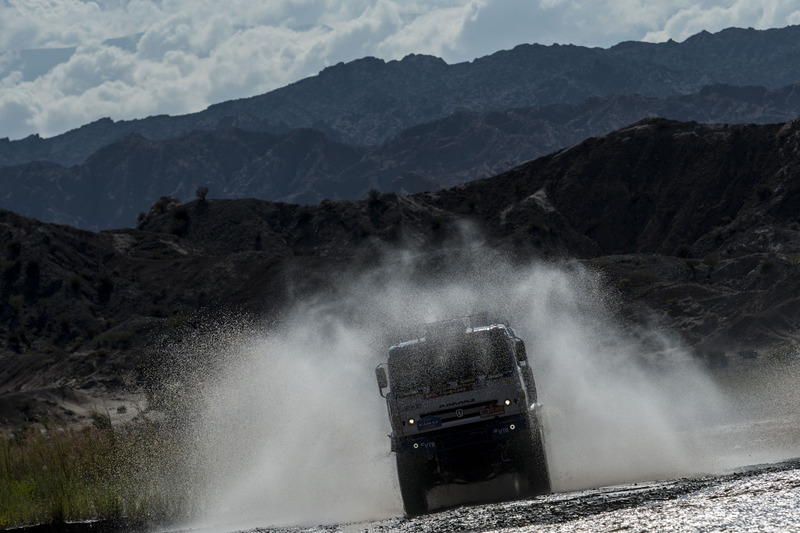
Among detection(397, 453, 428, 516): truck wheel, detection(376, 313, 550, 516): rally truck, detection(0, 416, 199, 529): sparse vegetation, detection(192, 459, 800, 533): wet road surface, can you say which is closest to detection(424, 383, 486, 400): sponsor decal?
detection(376, 313, 550, 516): rally truck

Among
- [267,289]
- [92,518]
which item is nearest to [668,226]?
[267,289]

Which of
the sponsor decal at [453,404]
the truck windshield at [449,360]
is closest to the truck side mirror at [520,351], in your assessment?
the truck windshield at [449,360]

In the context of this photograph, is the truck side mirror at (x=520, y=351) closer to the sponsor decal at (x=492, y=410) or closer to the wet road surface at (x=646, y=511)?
the sponsor decal at (x=492, y=410)

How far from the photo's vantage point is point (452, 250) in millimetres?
74062

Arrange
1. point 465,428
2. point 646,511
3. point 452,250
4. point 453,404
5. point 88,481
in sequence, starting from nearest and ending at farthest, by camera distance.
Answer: point 646,511
point 465,428
point 453,404
point 88,481
point 452,250

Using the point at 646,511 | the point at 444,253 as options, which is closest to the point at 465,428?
the point at 646,511

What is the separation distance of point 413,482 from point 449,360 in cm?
211

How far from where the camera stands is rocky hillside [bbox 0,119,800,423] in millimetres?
56969

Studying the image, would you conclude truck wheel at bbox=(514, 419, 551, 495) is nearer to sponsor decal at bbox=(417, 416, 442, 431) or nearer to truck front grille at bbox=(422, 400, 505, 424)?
truck front grille at bbox=(422, 400, 505, 424)

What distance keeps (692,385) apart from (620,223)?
55.8 meters

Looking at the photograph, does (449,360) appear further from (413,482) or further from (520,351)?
(413,482)

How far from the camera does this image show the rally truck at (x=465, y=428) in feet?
50.5

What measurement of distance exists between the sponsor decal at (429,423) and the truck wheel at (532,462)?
4.21ft

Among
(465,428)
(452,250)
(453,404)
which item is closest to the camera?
(465,428)
